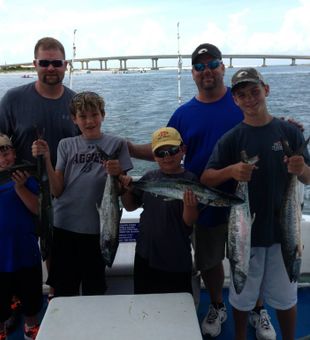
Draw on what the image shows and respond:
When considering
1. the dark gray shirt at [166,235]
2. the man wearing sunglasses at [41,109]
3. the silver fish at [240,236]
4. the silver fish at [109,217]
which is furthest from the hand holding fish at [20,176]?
the silver fish at [240,236]

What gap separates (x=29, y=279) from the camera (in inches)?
94.5

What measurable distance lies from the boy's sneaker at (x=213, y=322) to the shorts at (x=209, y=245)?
1.14 feet

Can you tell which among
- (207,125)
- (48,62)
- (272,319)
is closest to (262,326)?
(272,319)

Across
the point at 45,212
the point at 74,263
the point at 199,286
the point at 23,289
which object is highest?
the point at 45,212

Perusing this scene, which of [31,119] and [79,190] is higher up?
[31,119]

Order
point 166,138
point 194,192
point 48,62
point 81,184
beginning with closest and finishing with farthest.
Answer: point 194,192
point 166,138
point 81,184
point 48,62

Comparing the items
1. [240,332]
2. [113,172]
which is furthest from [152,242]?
[240,332]

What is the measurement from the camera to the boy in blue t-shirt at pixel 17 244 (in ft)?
7.64

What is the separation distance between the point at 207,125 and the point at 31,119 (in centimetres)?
109

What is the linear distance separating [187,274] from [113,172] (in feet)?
2.28

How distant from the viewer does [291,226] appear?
2.03m

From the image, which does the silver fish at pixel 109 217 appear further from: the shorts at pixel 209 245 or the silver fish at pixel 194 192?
the shorts at pixel 209 245

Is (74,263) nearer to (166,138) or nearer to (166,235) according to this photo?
(166,235)

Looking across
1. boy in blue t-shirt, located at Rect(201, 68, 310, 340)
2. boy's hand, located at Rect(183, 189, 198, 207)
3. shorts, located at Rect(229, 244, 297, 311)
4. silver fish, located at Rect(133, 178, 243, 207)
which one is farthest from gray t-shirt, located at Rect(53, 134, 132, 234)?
shorts, located at Rect(229, 244, 297, 311)
